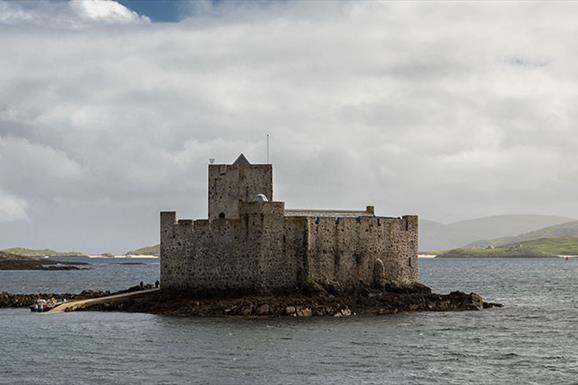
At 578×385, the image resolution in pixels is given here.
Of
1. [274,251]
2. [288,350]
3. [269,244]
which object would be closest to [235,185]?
[269,244]

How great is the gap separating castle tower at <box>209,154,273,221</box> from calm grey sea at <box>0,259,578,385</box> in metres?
8.79

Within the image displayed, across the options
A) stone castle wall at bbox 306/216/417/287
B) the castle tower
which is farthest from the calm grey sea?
the castle tower

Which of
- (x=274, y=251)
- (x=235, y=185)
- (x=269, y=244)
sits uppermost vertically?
(x=235, y=185)

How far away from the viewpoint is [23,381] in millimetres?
34000

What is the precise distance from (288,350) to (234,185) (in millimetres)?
19237

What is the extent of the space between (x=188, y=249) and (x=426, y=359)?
2029 cm

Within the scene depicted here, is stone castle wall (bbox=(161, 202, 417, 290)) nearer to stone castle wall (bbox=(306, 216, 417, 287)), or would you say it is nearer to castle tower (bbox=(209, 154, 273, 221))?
stone castle wall (bbox=(306, 216, 417, 287))

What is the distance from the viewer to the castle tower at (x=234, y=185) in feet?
188

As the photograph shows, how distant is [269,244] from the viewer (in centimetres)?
5331

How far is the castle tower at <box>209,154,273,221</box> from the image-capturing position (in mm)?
57375

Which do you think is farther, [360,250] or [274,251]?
[360,250]

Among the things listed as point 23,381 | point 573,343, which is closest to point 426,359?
point 573,343

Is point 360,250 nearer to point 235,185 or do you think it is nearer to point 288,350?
point 235,185

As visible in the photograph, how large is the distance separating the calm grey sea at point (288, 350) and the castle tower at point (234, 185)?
8.79 meters
